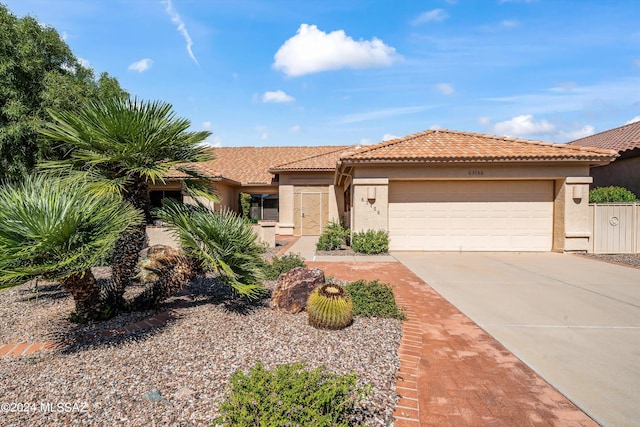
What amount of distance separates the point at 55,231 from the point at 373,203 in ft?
33.3

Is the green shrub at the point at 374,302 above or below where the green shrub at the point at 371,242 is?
below

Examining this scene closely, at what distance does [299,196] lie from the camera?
19594 millimetres

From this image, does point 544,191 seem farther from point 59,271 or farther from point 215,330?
point 59,271

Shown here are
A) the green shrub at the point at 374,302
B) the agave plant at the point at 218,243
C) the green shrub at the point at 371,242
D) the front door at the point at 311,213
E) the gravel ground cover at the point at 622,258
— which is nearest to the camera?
the agave plant at the point at 218,243

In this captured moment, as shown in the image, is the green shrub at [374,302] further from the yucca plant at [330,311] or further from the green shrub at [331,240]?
the green shrub at [331,240]

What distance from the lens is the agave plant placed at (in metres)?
4.89

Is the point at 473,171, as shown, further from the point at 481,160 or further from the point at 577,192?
the point at 577,192

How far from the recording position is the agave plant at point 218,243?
489 centimetres

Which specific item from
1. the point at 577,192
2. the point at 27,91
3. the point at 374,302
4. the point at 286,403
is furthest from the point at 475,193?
the point at 27,91

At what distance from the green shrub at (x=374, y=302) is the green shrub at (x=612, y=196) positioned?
11856 mm

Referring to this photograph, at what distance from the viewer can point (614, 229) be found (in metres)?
12.2

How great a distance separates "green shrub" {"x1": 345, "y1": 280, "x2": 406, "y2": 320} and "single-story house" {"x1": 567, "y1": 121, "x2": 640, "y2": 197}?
41.4ft

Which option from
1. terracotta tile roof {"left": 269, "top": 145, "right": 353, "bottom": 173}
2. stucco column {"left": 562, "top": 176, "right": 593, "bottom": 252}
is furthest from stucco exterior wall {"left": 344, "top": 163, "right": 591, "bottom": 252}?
terracotta tile roof {"left": 269, "top": 145, "right": 353, "bottom": 173}

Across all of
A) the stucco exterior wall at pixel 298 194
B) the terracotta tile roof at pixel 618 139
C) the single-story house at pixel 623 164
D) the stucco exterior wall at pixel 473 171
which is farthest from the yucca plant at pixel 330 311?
the terracotta tile roof at pixel 618 139
